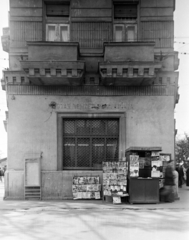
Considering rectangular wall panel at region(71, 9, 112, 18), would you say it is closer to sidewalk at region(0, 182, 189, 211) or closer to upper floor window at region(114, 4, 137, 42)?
upper floor window at region(114, 4, 137, 42)

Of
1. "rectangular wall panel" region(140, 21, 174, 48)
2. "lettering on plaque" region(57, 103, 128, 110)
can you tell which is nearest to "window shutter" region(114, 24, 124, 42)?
"rectangular wall panel" region(140, 21, 174, 48)

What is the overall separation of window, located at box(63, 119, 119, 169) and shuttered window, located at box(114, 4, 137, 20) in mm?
4666

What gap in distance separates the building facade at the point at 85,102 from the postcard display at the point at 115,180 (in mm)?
1201

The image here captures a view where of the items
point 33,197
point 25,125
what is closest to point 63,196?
point 33,197

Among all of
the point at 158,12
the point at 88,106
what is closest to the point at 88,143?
the point at 88,106

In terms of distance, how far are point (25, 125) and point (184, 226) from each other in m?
8.52

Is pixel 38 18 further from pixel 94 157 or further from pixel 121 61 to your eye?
pixel 94 157

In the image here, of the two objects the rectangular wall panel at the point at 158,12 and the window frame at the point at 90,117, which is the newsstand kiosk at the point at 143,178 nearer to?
the window frame at the point at 90,117

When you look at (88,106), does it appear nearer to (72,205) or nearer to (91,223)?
(72,205)

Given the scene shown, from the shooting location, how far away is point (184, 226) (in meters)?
9.36

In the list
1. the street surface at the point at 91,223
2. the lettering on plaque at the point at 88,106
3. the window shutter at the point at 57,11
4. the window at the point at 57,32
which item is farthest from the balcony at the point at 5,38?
the street surface at the point at 91,223

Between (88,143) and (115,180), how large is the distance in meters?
2.49

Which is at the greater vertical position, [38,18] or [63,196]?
[38,18]

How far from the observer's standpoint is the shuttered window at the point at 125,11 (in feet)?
53.0
